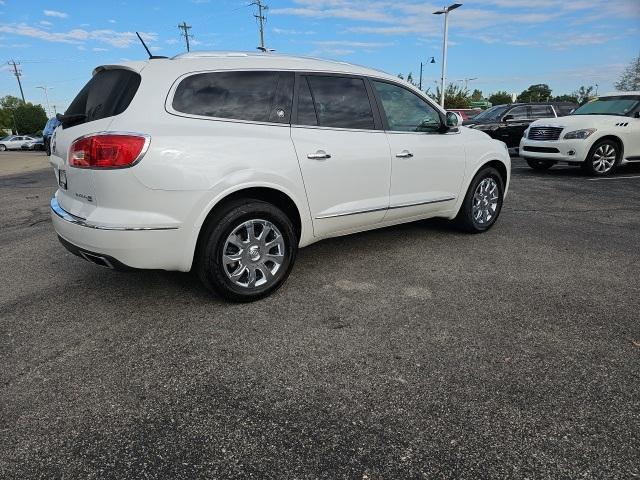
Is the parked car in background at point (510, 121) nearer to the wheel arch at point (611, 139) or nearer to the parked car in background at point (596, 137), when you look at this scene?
the parked car in background at point (596, 137)

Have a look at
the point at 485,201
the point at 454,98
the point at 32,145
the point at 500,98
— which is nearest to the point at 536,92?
the point at 500,98

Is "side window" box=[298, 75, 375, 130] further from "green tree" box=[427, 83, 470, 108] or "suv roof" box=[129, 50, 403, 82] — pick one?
"green tree" box=[427, 83, 470, 108]

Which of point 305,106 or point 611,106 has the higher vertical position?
point 611,106

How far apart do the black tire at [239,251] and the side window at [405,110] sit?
1.48 meters

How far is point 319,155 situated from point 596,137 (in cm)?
826

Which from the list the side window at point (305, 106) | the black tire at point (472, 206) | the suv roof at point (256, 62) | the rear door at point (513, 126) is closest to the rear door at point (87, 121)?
the suv roof at point (256, 62)

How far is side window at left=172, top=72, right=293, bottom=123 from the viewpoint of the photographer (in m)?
3.13

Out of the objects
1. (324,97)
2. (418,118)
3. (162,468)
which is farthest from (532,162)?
(162,468)

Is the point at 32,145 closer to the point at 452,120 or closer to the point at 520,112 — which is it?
the point at 520,112

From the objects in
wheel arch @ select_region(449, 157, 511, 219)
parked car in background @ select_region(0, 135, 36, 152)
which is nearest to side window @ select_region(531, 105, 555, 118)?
wheel arch @ select_region(449, 157, 511, 219)

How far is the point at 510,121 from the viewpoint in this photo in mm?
14430

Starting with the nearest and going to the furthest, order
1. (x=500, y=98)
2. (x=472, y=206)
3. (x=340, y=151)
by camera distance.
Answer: (x=340, y=151)
(x=472, y=206)
(x=500, y=98)

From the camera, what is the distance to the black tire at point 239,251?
317 centimetres

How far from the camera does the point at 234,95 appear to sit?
10.8 ft
